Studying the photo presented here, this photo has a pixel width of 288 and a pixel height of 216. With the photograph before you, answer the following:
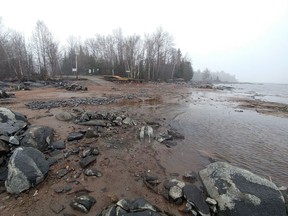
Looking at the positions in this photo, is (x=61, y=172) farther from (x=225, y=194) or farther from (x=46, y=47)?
(x=46, y=47)

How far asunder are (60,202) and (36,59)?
171 feet

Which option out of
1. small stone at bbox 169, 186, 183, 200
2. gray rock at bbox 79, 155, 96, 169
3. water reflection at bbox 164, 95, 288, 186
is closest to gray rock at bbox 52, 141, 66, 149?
gray rock at bbox 79, 155, 96, 169


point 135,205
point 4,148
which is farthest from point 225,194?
point 4,148

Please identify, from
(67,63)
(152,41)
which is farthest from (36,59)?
(152,41)

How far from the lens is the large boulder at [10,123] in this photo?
5.70 meters

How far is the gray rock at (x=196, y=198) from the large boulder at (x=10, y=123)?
17.1 ft

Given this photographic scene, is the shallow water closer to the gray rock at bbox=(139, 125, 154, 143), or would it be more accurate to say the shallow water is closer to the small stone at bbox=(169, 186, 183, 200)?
the gray rock at bbox=(139, 125, 154, 143)

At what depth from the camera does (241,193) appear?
142 inches

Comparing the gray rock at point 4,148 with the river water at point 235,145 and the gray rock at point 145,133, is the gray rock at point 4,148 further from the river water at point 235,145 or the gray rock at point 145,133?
the river water at point 235,145

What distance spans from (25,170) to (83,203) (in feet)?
4.81

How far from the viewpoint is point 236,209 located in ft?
11.0

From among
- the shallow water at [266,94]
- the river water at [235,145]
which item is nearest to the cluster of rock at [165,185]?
the river water at [235,145]

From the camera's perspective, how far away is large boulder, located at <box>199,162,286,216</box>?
3.37m

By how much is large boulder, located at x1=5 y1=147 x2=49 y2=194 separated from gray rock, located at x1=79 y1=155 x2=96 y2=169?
30.6 inches
